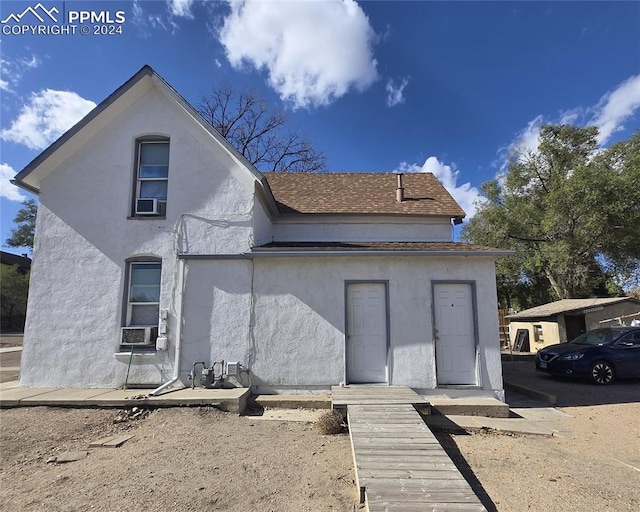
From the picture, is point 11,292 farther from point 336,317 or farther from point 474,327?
point 474,327

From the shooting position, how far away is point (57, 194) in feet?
28.5

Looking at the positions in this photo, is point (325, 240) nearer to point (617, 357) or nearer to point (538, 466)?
point (538, 466)

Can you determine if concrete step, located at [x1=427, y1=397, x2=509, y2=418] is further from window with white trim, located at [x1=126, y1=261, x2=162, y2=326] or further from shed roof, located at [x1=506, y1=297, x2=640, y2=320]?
shed roof, located at [x1=506, y1=297, x2=640, y2=320]

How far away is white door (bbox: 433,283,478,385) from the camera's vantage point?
788cm

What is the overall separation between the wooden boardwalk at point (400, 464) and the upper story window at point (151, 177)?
20.0 feet

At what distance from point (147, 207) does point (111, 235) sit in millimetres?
1027

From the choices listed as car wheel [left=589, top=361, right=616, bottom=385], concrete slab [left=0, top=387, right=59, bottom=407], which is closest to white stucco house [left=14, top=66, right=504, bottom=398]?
concrete slab [left=0, top=387, right=59, bottom=407]

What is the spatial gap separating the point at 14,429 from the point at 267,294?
482 cm

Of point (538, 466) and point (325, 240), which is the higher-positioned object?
point (325, 240)

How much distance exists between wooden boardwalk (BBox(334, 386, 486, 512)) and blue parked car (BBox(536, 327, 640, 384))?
727cm

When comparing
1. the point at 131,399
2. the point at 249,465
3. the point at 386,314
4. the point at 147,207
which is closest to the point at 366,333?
the point at 386,314

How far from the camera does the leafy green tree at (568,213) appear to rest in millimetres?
19672

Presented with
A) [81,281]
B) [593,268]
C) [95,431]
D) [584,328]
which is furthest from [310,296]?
[593,268]

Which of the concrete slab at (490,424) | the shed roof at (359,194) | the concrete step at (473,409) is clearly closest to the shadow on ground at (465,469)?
the concrete slab at (490,424)
